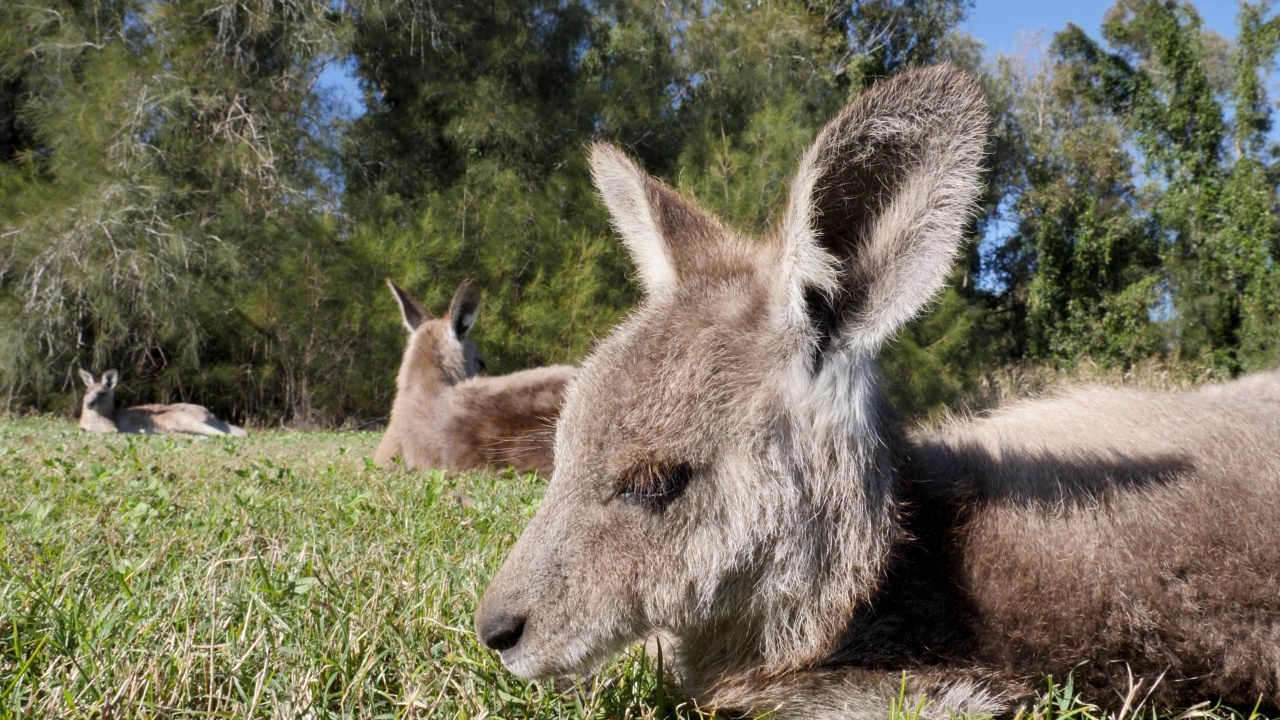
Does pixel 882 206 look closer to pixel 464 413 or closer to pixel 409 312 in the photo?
pixel 464 413

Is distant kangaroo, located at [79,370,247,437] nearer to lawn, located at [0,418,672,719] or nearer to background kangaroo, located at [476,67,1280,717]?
lawn, located at [0,418,672,719]

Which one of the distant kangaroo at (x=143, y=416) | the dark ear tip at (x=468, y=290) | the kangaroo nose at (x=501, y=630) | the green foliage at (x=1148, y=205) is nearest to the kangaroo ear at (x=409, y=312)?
the dark ear tip at (x=468, y=290)

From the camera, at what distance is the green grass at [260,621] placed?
1852mm

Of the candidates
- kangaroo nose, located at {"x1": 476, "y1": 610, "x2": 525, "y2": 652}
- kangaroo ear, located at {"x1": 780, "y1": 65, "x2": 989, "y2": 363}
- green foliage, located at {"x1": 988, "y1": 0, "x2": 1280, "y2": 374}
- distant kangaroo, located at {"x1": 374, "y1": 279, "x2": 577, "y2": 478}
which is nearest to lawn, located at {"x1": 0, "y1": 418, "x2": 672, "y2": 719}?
kangaroo nose, located at {"x1": 476, "y1": 610, "x2": 525, "y2": 652}

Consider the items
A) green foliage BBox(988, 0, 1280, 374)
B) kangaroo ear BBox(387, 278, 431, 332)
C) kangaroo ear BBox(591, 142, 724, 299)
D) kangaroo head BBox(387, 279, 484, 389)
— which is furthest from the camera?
green foliage BBox(988, 0, 1280, 374)

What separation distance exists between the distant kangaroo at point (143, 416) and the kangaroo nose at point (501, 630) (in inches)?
573

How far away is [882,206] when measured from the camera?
2.06m

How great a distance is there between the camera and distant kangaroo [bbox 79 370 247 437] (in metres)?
15.3

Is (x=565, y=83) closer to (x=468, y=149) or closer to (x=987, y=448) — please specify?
(x=468, y=149)

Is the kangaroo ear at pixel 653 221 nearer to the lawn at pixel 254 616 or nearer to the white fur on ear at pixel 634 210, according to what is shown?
the white fur on ear at pixel 634 210

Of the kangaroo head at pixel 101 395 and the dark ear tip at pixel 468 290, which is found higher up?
the dark ear tip at pixel 468 290

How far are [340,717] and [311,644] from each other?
12.9 inches

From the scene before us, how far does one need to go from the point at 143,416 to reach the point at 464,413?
11.4m

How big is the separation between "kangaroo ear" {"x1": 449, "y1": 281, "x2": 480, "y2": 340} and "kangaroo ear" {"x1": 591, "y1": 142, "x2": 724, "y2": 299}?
593 cm
